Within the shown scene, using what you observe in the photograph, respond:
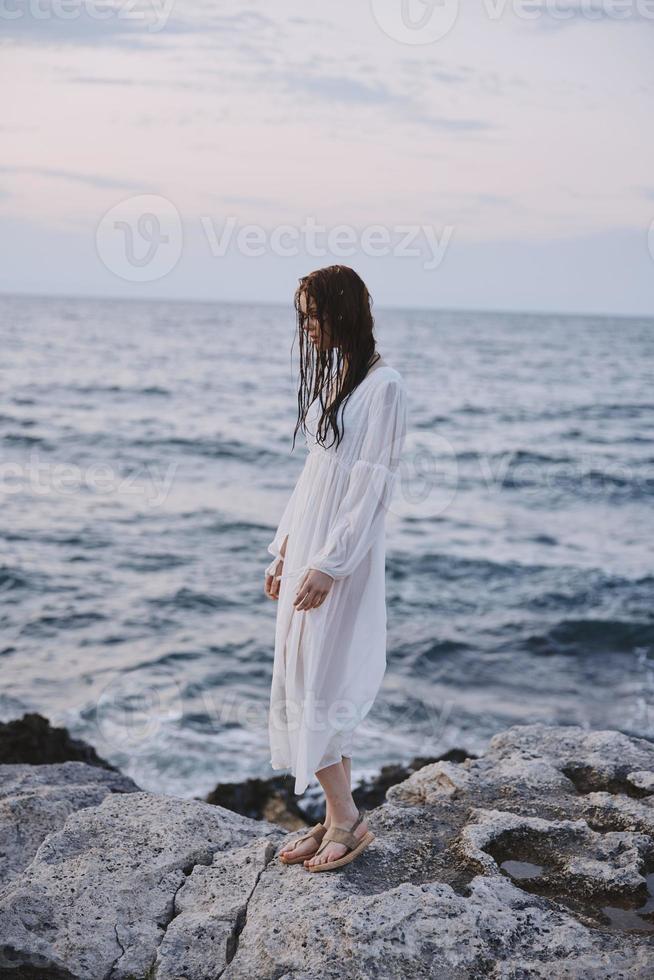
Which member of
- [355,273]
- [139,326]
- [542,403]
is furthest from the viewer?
[139,326]

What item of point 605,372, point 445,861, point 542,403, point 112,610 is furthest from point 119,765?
point 605,372

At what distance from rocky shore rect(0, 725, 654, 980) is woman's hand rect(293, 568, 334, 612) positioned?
0.97 metres

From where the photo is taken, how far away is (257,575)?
12328mm

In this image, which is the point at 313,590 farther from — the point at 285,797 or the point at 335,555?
the point at 285,797

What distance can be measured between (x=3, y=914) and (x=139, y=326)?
6793 cm

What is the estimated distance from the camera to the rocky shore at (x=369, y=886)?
273 centimetres

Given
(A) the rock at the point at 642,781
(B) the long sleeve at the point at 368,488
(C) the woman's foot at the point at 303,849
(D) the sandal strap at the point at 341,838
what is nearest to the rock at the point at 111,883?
(C) the woman's foot at the point at 303,849

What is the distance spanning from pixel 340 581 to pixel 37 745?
3485mm

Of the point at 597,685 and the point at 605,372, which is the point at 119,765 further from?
the point at 605,372

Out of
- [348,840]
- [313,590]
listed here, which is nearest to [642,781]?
[348,840]

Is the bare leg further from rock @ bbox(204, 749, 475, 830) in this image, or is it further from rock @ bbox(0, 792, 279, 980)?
rock @ bbox(204, 749, 475, 830)

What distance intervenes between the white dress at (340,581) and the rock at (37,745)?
2819 mm

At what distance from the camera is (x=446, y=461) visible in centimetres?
2164

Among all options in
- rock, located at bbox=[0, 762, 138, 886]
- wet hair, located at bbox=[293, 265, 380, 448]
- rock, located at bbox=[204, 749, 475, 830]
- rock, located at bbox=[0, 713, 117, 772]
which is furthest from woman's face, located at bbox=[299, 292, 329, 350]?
rock, located at bbox=[204, 749, 475, 830]
